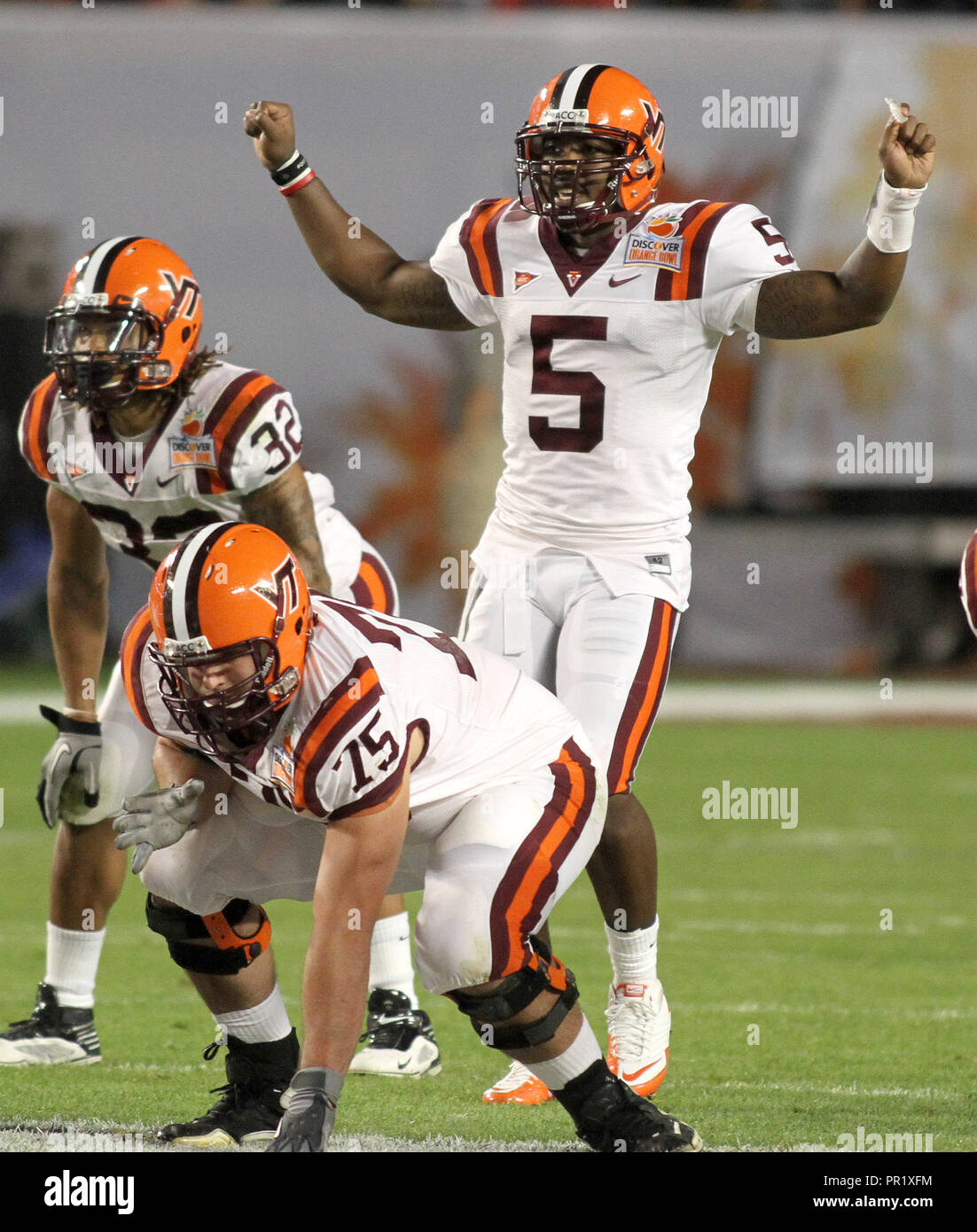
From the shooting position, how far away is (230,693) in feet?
9.70

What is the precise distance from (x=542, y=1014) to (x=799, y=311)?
5.45 feet

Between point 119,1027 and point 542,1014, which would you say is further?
point 119,1027

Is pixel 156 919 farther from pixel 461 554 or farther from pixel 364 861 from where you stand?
pixel 461 554

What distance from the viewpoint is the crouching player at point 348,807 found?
292 cm

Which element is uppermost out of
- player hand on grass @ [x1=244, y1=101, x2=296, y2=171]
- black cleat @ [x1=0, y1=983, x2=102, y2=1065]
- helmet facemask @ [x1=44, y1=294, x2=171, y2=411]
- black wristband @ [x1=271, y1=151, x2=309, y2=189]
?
player hand on grass @ [x1=244, y1=101, x2=296, y2=171]

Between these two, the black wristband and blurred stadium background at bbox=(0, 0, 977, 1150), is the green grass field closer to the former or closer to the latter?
the black wristband

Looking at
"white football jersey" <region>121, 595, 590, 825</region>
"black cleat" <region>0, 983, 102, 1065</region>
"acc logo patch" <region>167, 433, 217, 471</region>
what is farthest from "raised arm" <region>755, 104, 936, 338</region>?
"black cleat" <region>0, 983, 102, 1065</region>

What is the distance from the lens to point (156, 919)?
11.2 feet

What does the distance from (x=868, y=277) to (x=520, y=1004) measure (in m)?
1.71

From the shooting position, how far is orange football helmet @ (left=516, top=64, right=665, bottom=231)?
3934 mm

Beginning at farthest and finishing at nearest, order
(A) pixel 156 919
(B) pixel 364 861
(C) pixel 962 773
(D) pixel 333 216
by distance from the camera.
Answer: (C) pixel 962 773 → (D) pixel 333 216 → (A) pixel 156 919 → (B) pixel 364 861

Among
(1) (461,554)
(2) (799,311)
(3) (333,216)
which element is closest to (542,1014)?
(2) (799,311)

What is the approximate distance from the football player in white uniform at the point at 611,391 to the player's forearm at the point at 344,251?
4 cm

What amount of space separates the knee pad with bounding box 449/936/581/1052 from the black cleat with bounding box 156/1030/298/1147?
1.80 ft
